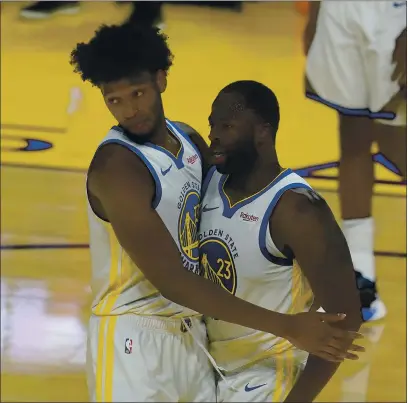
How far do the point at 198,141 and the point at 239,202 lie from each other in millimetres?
85

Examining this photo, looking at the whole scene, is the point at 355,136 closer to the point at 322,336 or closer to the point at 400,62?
the point at 400,62

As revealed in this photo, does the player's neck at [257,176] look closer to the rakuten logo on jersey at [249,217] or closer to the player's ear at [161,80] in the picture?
the rakuten logo on jersey at [249,217]

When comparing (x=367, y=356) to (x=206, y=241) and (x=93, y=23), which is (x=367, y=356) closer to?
(x=206, y=241)

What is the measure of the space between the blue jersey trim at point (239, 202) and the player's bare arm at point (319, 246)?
2 cm

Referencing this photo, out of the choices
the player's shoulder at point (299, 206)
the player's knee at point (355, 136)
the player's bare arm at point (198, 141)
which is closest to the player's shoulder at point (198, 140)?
the player's bare arm at point (198, 141)

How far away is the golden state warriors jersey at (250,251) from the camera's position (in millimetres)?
732

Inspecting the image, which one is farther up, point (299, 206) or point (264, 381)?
point (299, 206)

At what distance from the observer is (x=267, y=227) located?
2.39ft

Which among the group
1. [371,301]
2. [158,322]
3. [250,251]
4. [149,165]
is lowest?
[371,301]

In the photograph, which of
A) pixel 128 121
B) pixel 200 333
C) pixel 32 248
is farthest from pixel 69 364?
pixel 128 121

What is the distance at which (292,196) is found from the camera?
72 cm

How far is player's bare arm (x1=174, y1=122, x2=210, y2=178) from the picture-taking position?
744 millimetres

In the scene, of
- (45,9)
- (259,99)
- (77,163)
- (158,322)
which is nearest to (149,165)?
(259,99)

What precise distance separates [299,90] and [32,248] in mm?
990
